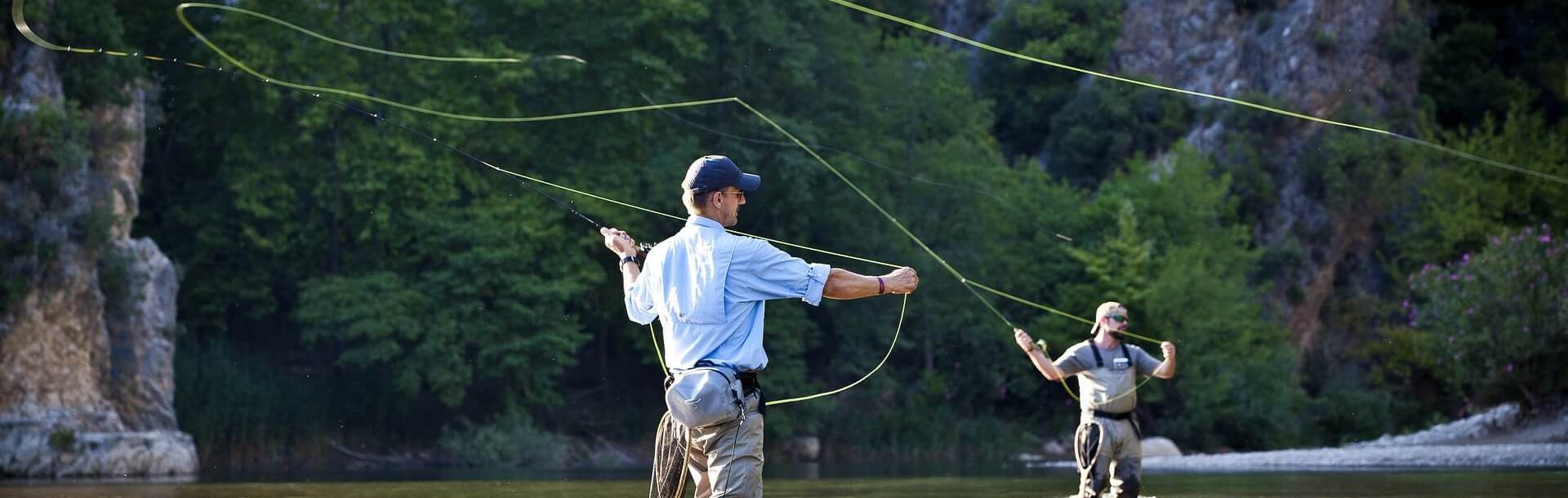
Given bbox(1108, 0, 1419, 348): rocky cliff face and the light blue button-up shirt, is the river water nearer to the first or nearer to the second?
the light blue button-up shirt

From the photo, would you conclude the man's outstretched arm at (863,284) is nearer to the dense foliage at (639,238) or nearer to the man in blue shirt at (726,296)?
the man in blue shirt at (726,296)

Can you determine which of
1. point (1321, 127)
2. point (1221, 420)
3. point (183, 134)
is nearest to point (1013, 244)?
point (1221, 420)

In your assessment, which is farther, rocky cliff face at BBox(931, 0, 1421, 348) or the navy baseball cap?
rocky cliff face at BBox(931, 0, 1421, 348)

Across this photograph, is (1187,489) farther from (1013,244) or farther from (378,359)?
(1013,244)

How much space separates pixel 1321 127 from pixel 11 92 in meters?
35.9

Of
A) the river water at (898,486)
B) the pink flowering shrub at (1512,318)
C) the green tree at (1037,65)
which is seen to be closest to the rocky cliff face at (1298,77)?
the green tree at (1037,65)

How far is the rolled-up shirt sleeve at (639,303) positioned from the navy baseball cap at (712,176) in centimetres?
46

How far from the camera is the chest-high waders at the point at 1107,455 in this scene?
1332 cm

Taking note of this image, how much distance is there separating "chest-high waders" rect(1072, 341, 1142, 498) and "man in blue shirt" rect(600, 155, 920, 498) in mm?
6525

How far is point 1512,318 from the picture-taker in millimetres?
31812

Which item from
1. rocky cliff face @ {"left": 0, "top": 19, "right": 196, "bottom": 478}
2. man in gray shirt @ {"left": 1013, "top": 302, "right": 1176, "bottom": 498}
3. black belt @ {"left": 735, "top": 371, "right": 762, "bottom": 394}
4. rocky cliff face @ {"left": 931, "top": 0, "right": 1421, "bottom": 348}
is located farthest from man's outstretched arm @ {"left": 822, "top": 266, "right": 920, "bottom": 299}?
rocky cliff face @ {"left": 931, "top": 0, "right": 1421, "bottom": 348}

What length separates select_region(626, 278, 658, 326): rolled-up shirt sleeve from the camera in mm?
7430

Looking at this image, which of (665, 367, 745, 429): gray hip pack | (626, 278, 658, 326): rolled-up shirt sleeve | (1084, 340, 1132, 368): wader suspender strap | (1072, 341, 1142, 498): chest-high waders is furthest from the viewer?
(1084, 340, 1132, 368): wader suspender strap

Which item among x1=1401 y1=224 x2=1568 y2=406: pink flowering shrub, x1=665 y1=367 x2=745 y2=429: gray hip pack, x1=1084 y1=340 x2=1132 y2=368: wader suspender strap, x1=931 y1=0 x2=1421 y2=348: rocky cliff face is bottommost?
x1=665 y1=367 x2=745 y2=429: gray hip pack
